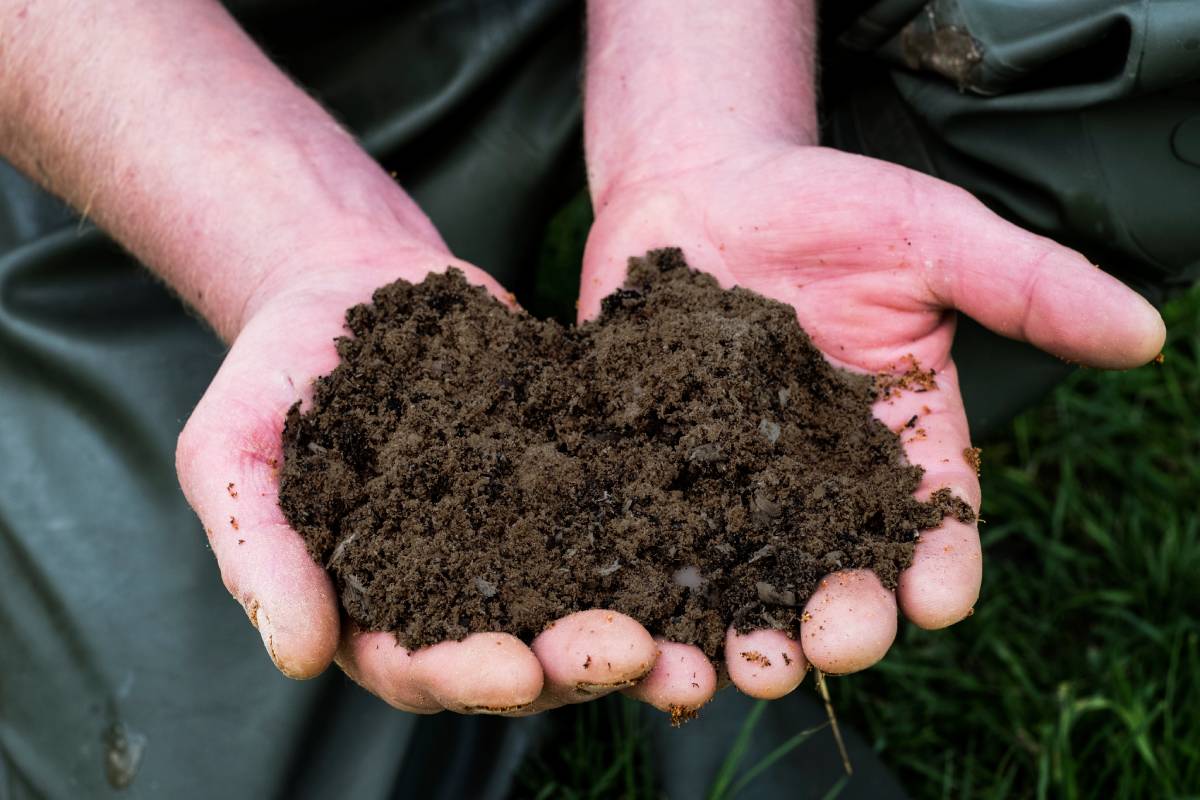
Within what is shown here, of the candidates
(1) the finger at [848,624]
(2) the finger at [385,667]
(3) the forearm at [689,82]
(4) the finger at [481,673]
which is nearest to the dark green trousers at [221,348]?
(3) the forearm at [689,82]

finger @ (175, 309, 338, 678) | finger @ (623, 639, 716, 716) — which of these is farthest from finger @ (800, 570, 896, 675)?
finger @ (175, 309, 338, 678)

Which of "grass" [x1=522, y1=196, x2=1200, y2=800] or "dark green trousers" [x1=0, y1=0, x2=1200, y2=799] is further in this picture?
"grass" [x1=522, y1=196, x2=1200, y2=800]

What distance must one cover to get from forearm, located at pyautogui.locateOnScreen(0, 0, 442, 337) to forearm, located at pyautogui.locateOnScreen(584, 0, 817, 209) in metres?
0.49

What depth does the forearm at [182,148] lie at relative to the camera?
1.95 metres

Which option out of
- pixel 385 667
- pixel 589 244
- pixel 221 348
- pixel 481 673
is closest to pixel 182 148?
pixel 221 348

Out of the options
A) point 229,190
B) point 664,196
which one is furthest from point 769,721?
point 229,190

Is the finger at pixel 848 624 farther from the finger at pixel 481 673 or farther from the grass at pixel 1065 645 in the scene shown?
the grass at pixel 1065 645

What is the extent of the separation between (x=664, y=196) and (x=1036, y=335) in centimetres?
76

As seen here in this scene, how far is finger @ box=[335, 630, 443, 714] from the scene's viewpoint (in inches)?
53.2

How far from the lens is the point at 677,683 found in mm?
1349

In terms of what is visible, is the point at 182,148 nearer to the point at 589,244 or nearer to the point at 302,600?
the point at 589,244

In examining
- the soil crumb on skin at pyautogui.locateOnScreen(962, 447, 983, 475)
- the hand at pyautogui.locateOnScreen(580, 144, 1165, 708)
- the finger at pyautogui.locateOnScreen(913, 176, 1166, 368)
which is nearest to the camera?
the hand at pyautogui.locateOnScreen(580, 144, 1165, 708)

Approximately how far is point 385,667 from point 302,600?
14 cm

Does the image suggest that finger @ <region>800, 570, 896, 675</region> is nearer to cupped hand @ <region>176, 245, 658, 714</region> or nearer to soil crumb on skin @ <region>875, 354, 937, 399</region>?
cupped hand @ <region>176, 245, 658, 714</region>
